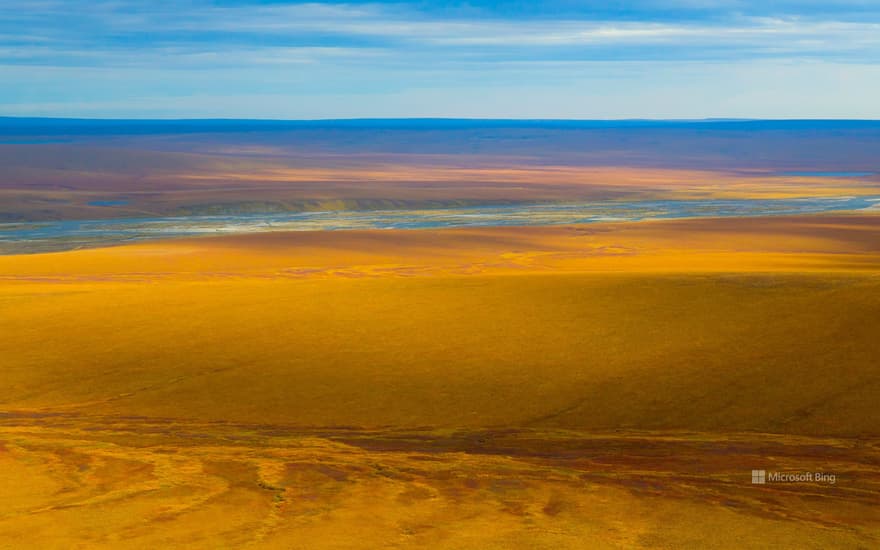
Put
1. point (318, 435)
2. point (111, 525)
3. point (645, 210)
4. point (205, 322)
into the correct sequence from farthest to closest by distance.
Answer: point (645, 210), point (205, 322), point (318, 435), point (111, 525)

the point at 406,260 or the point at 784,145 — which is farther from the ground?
the point at 784,145

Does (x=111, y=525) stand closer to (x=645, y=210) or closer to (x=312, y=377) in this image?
(x=312, y=377)

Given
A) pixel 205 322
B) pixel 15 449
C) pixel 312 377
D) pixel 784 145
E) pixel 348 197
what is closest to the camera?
pixel 15 449

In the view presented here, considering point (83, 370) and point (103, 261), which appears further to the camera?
point (103, 261)

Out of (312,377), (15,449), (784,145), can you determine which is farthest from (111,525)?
(784,145)

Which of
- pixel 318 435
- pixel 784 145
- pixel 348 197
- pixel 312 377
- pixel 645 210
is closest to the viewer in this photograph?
pixel 318 435

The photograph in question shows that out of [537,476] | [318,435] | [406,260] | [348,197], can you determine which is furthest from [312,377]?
[348,197]

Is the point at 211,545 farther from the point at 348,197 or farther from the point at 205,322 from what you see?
the point at 348,197
